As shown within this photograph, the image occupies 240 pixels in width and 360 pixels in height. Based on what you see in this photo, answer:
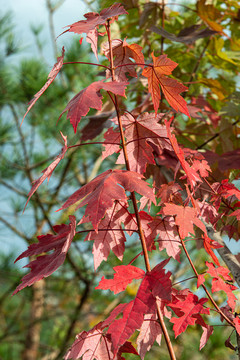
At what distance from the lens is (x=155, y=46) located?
38.0 inches

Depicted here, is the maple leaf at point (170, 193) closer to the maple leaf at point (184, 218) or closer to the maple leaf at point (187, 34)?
the maple leaf at point (184, 218)

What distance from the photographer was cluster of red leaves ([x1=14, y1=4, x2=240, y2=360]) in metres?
0.32

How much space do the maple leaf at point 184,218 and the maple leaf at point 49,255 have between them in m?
0.10

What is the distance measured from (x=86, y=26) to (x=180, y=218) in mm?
211

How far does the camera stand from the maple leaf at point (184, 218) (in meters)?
0.35

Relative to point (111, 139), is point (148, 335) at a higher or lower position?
lower

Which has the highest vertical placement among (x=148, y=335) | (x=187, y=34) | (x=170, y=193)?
(x=187, y=34)

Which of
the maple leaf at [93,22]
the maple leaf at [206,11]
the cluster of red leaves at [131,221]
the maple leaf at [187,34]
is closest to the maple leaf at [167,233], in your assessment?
the cluster of red leaves at [131,221]

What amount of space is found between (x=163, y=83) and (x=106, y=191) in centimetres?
15

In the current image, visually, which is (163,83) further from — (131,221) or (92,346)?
(92,346)

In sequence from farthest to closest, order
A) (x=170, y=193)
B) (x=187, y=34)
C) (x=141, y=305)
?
1. (x=187, y=34)
2. (x=170, y=193)
3. (x=141, y=305)

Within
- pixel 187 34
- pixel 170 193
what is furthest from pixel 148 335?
pixel 187 34

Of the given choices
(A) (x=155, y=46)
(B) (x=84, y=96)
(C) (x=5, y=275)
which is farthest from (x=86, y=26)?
(C) (x=5, y=275)

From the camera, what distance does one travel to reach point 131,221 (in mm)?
422
